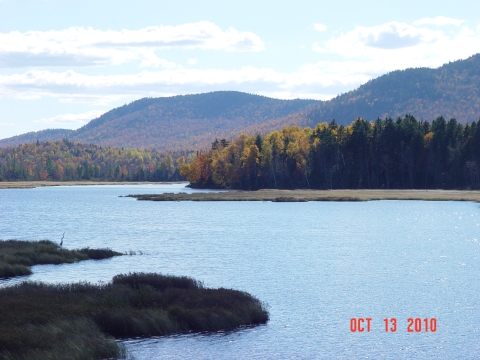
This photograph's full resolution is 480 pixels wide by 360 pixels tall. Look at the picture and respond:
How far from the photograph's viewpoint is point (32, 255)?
151 ft

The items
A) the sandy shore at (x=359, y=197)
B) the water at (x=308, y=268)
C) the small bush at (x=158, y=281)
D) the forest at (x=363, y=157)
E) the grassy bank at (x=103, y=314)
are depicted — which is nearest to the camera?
the grassy bank at (x=103, y=314)

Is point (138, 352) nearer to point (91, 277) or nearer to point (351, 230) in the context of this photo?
point (91, 277)

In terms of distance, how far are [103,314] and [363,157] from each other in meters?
125

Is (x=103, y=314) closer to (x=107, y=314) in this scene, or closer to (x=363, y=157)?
(x=107, y=314)

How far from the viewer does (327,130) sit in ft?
512

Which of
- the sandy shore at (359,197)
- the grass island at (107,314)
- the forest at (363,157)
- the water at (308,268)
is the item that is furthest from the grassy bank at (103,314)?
the forest at (363,157)

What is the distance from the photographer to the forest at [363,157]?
14025cm

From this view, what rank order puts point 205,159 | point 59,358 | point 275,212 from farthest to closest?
point 205,159, point 275,212, point 59,358

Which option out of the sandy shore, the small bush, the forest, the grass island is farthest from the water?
the forest

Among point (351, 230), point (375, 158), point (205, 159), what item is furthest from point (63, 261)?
point (205, 159)

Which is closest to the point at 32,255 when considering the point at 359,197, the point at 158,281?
the point at 158,281

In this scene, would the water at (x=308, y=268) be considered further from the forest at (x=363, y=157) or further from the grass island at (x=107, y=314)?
the forest at (x=363, y=157)

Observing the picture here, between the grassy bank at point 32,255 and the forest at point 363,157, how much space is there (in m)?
101

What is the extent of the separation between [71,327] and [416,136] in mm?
125523
